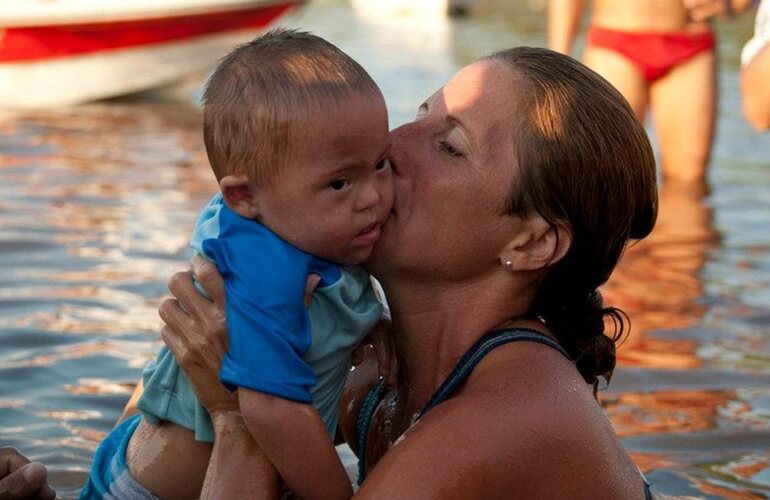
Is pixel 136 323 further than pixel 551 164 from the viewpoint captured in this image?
Yes

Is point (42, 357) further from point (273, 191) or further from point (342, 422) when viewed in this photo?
point (273, 191)

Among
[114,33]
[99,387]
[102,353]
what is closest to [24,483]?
[99,387]

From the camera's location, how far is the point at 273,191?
273 centimetres

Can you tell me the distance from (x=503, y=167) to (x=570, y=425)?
1.76ft

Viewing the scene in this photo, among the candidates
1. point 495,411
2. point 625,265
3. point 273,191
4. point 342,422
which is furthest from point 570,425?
point 625,265

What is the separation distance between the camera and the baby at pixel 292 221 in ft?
8.73

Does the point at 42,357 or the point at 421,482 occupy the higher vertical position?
the point at 421,482

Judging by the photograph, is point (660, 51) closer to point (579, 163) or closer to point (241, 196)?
point (579, 163)

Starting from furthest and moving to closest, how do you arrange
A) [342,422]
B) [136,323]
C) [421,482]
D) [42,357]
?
1. [136,323]
2. [42,357]
3. [342,422]
4. [421,482]

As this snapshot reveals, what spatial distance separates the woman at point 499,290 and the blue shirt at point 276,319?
8 cm

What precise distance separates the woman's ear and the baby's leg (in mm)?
703

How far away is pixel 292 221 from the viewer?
2.73 meters

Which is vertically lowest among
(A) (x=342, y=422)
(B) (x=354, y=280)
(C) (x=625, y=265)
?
(C) (x=625, y=265)

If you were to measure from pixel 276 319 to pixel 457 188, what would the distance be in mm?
521
